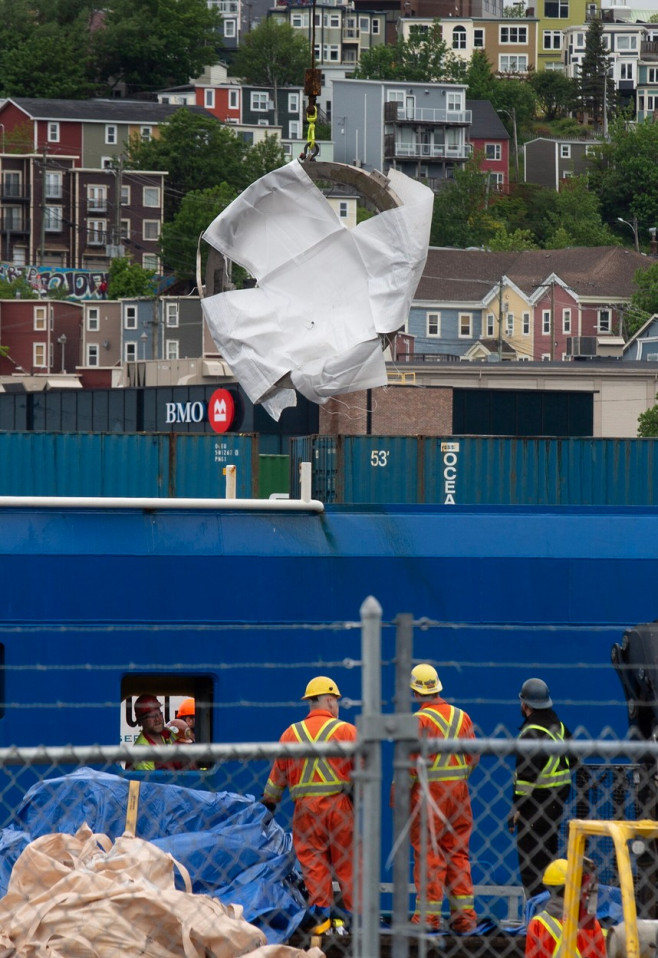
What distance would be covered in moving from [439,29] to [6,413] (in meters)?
124

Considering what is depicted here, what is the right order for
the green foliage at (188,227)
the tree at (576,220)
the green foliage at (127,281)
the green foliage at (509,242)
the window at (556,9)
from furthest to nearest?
the window at (556,9), the tree at (576,220), the green foliage at (509,242), the green foliage at (188,227), the green foliage at (127,281)

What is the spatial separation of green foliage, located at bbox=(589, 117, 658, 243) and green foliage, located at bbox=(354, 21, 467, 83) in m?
20.5

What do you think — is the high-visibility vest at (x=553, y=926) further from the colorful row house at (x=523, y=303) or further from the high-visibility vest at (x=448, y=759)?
the colorful row house at (x=523, y=303)

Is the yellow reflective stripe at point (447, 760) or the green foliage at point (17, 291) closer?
the yellow reflective stripe at point (447, 760)

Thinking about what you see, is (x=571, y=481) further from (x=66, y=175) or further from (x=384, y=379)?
(x=66, y=175)

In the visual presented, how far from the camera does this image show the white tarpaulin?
1290 centimetres

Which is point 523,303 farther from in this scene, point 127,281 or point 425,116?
point 425,116

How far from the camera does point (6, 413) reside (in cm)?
5381

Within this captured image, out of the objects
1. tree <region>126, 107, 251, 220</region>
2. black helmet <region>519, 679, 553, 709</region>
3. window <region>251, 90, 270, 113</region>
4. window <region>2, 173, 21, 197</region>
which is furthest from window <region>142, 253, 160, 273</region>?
black helmet <region>519, 679, 553, 709</region>

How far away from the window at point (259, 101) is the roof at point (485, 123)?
1987 centimetres

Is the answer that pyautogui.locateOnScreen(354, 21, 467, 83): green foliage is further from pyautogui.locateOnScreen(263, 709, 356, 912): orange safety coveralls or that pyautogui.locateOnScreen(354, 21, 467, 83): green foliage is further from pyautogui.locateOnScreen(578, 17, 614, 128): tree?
pyautogui.locateOnScreen(263, 709, 356, 912): orange safety coveralls

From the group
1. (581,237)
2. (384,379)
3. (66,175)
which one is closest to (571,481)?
(384,379)

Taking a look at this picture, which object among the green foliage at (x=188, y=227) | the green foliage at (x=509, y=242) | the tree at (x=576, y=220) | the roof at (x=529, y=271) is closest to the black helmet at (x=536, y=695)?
the roof at (x=529, y=271)

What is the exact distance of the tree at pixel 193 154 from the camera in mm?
122875
